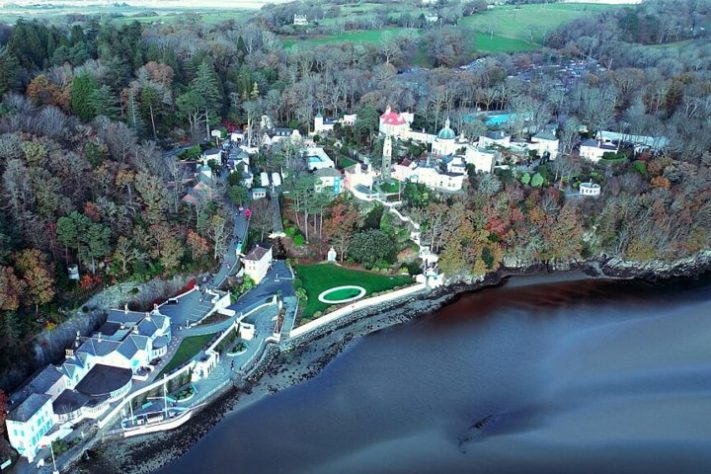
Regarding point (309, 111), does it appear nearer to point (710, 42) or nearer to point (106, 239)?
point (106, 239)

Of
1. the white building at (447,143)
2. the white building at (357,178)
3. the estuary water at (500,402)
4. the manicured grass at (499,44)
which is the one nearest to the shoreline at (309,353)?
Result: the estuary water at (500,402)

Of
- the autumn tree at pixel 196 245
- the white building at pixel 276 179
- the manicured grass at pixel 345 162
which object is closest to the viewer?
the autumn tree at pixel 196 245

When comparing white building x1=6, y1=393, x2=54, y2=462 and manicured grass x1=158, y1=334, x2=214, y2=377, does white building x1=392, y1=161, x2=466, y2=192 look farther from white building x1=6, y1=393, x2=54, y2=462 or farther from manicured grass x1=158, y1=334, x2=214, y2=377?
white building x1=6, y1=393, x2=54, y2=462

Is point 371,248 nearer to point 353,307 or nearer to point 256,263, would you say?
point 353,307

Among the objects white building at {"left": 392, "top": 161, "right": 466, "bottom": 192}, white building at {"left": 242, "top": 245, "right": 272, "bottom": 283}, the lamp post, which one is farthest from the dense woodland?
the lamp post

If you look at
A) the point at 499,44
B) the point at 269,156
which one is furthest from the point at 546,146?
the point at 499,44

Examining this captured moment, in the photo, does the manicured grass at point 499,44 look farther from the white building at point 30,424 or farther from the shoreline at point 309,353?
the white building at point 30,424

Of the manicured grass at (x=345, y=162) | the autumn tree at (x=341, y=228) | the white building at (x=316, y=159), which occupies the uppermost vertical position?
the white building at (x=316, y=159)
